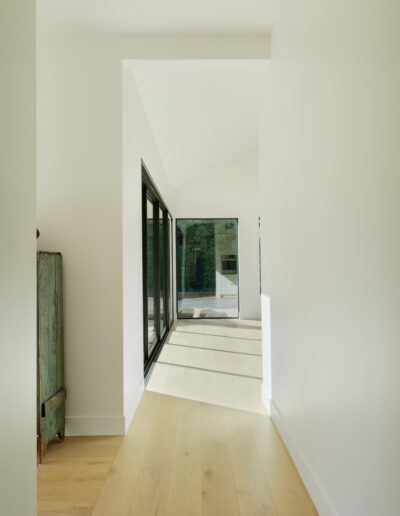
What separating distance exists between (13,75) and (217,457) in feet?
6.97

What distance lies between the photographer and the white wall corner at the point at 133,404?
2.76 m

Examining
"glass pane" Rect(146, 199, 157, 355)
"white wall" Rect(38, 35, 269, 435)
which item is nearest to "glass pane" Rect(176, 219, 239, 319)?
"glass pane" Rect(146, 199, 157, 355)

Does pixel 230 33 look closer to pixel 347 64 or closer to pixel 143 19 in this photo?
pixel 143 19

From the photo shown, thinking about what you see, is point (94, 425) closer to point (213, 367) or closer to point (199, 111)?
point (213, 367)

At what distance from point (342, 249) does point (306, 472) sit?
46.1 inches

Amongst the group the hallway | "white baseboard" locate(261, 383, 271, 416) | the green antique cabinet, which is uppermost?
the green antique cabinet

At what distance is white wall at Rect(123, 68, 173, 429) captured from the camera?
2828 mm

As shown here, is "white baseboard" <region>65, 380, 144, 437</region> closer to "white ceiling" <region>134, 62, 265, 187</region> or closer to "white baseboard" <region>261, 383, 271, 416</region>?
"white baseboard" <region>261, 383, 271, 416</region>

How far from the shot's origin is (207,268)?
8.05 m

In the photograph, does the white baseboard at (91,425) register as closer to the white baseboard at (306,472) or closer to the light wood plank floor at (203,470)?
the light wood plank floor at (203,470)

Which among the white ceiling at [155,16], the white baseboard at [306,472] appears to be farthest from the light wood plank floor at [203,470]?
the white ceiling at [155,16]

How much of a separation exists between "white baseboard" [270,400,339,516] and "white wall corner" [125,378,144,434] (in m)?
1.01

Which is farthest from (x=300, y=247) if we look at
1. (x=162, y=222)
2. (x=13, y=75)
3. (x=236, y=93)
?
(x=162, y=222)

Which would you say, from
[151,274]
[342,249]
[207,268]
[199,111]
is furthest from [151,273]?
[342,249]
